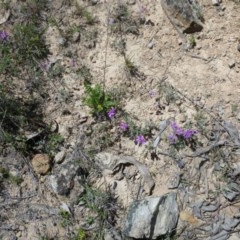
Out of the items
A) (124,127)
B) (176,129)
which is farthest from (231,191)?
(124,127)

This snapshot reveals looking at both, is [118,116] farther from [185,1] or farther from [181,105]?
[185,1]

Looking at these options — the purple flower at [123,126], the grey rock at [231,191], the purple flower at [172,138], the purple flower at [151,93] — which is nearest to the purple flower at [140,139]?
the purple flower at [123,126]

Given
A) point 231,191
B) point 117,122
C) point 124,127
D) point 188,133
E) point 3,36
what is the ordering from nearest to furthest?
point 231,191 < point 188,133 < point 124,127 < point 117,122 < point 3,36

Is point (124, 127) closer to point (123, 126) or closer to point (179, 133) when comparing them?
point (123, 126)

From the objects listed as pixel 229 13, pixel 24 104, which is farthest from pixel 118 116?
pixel 229 13

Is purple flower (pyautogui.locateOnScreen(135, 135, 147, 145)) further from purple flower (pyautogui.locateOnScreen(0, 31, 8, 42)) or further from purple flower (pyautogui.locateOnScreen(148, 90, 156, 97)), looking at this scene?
purple flower (pyautogui.locateOnScreen(0, 31, 8, 42))

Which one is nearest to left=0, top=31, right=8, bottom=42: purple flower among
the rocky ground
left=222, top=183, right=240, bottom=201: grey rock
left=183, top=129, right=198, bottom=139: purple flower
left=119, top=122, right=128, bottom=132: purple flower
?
the rocky ground

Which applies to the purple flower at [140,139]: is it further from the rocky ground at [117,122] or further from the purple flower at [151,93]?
the purple flower at [151,93]
